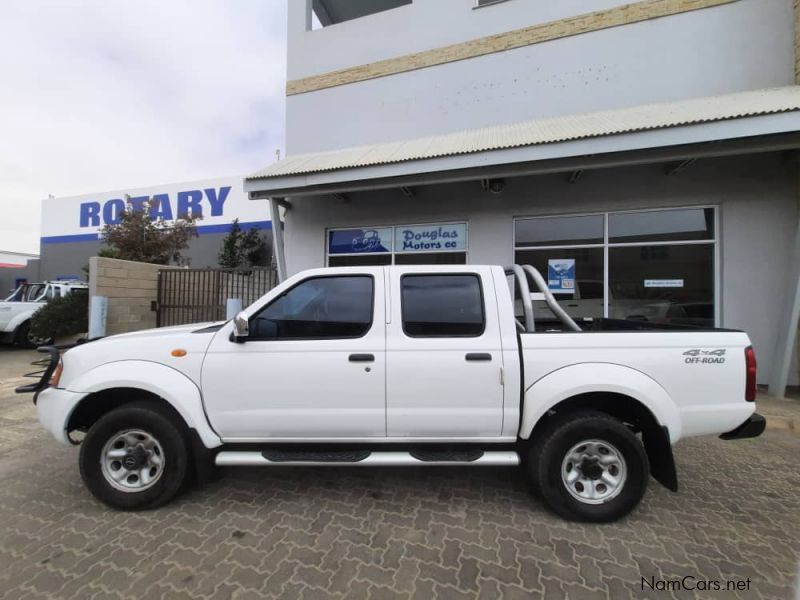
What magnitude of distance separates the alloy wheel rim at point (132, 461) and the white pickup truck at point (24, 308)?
947 centimetres

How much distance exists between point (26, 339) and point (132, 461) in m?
11.3

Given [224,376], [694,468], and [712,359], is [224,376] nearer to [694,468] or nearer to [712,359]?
Result: [712,359]

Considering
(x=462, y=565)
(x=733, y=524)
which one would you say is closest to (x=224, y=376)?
(x=462, y=565)

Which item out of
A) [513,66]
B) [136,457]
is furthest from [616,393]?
[513,66]

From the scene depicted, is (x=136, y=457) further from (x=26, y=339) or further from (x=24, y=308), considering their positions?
(x=26, y=339)

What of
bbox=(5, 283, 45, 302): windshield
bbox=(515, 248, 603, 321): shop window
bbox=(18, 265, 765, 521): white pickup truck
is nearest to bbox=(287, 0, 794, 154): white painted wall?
bbox=(515, 248, 603, 321): shop window

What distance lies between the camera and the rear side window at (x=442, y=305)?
2896 mm

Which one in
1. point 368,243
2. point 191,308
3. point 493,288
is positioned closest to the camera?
point 493,288

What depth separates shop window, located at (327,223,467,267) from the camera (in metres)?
7.63

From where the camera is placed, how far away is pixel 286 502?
2.98 m

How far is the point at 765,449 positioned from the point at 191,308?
421 inches

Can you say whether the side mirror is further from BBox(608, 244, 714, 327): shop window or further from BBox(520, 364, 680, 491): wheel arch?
BBox(608, 244, 714, 327): shop window

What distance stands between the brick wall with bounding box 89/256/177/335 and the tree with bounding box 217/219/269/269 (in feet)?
27.8

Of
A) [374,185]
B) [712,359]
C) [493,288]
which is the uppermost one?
[374,185]
